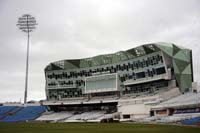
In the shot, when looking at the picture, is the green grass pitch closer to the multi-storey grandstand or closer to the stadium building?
the multi-storey grandstand

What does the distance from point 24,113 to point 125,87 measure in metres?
40.3

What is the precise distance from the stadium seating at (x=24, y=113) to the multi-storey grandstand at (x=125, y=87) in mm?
3395

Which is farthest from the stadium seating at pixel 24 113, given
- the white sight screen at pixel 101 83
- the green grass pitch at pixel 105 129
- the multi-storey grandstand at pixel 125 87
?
the green grass pitch at pixel 105 129

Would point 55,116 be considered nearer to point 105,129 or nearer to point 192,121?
point 192,121

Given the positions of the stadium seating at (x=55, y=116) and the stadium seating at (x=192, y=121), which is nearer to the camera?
the stadium seating at (x=192, y=121)

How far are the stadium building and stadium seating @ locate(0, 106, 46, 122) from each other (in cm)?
Result: 572

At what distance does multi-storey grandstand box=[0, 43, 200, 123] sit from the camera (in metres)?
89.2

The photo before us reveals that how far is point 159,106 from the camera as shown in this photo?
8469 cm

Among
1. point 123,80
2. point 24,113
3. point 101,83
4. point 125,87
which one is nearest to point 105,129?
point 125,87

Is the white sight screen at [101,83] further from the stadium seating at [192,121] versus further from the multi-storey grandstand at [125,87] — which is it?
the stadium seating at [192,121]

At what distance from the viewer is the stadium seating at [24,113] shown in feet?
396

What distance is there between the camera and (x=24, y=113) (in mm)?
127188

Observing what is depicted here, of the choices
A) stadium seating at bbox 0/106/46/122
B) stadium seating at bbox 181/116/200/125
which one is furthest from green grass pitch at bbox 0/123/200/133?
stadium seating at bbox 0/106/46/122

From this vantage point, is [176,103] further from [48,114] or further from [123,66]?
[48,114]
